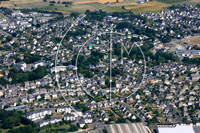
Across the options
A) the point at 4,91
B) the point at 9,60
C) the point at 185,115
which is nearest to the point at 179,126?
the point at 185,115

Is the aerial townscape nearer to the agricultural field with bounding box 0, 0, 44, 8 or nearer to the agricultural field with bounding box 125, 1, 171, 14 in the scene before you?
the agricultural field with bounding box 125, 1, 171, 14

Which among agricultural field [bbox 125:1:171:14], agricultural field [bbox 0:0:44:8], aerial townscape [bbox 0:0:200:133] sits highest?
agricultural field [bbox 0:0:44:8]

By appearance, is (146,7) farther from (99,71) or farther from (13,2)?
(99,71)

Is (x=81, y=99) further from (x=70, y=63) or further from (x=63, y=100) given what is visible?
(x=70, y=63)

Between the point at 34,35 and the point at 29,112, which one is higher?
the point at 34,35

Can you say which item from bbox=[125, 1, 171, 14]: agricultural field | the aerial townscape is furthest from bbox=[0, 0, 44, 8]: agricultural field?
bbox=[125, 1, 171, 14]: agricultural field

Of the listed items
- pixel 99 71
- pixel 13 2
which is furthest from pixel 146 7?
pixel 99 71

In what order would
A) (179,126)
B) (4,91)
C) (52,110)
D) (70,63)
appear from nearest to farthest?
(179,126) → (52,110) → (4,91) → (70,63)
